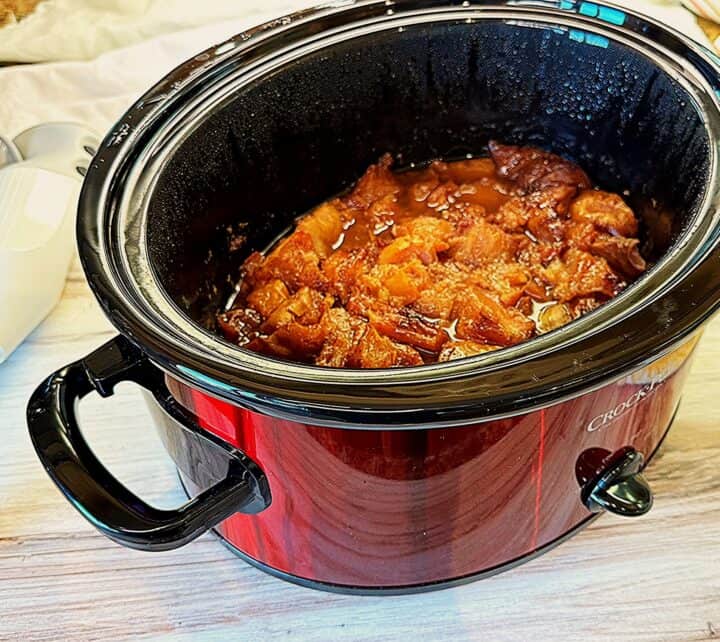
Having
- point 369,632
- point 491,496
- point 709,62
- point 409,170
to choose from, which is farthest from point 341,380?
point 409,170

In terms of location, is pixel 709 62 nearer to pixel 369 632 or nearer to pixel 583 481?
pixel 583 481

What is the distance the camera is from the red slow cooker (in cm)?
69

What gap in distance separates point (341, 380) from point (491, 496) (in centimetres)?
22

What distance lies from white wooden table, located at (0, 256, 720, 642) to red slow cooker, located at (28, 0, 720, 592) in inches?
1.2

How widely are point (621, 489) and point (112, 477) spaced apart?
473 millimetres

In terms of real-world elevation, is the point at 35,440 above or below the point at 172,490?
above

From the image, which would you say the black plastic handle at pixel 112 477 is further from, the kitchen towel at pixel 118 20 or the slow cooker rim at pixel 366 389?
the kitchen towel at pixel 118 20

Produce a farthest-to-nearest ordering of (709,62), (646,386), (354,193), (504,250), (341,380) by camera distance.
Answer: (354,193)
(504,250)
(709,62)
(646,386)
(341,380)

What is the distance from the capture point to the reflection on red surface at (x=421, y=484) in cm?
73

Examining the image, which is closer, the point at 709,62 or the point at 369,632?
the point at 369,632

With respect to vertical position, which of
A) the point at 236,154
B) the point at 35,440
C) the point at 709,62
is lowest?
the point at 35,440

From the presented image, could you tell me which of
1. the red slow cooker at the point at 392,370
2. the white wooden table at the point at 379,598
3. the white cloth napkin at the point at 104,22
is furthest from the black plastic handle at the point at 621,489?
the white cloth napkin at the point at 104,22

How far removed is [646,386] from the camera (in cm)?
79

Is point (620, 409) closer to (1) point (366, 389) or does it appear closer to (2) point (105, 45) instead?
(1) point (366, 389)
